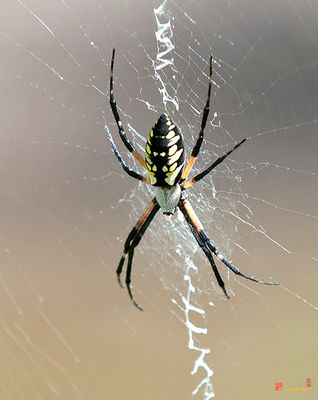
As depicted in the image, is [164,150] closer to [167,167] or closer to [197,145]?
[167,167]

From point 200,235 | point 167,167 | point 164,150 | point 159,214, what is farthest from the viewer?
point 159,214

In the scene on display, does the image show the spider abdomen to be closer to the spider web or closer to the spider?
the spider

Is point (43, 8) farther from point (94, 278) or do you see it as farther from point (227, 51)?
point (94, 278)

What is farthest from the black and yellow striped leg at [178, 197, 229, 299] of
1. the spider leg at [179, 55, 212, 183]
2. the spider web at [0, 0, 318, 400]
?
the spider leg at [179, 55, 212, 183]

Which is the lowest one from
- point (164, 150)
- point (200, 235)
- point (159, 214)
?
point (164, 150)

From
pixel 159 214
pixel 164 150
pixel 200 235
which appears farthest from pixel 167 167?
pixel 159 214

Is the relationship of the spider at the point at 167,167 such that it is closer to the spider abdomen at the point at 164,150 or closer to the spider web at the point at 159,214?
the spider abdomen at the point at 164,150

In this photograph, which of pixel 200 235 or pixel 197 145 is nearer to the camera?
pixel 197 145

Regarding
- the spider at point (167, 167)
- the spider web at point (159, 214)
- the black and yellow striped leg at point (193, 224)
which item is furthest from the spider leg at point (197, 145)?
the spider web at point (159, 214)
